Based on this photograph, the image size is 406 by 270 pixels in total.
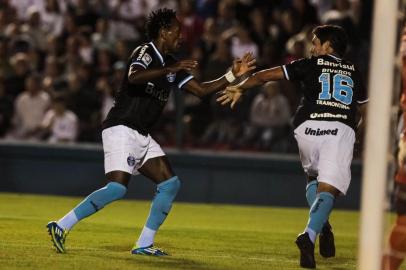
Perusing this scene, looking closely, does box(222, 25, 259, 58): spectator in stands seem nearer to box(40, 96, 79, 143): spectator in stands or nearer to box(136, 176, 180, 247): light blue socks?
box(40, 96, 79, 143): spectator in stands

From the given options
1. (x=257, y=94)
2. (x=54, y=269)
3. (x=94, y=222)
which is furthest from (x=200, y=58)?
(x=54, y=269)

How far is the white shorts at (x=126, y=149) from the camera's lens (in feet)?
30.6

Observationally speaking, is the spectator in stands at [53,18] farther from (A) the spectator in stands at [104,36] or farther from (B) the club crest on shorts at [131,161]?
(B) the club crest on shorts at [131,161]

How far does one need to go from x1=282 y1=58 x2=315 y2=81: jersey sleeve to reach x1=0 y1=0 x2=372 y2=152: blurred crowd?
687 centimetres

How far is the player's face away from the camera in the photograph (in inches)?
375

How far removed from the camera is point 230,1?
61.0 feet

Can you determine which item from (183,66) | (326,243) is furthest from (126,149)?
(326,243)

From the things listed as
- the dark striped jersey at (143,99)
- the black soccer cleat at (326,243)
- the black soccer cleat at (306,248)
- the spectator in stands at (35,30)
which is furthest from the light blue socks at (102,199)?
the spectator in stands at (35,30)

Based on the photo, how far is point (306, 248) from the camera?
8.74 meters

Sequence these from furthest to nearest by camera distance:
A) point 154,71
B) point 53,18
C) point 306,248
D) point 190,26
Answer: point 53,18
point 190,26
point 154,71
point 306,248

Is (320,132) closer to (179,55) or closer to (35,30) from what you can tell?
(179,55)

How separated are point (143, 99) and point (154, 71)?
0.56 metres

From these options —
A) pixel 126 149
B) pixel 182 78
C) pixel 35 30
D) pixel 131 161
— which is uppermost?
pixel 35 30

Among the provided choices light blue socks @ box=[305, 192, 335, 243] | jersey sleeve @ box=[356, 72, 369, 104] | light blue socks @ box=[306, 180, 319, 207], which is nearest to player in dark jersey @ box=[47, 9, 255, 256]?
jersey sleeve @ box=[356, 72, 369, 104]
